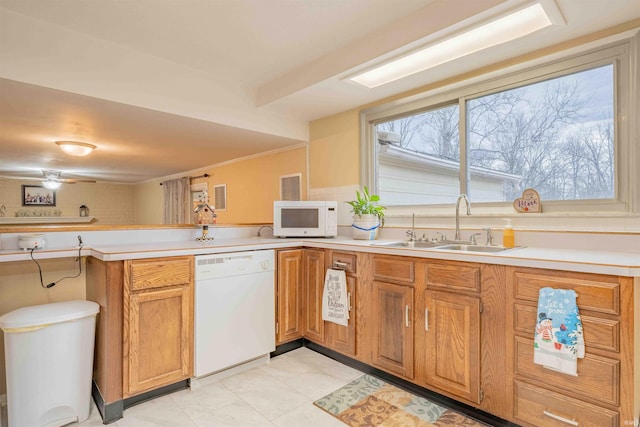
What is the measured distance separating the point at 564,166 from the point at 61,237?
3254 mm

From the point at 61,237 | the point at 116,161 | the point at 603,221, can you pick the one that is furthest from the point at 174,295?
the point at 116,161

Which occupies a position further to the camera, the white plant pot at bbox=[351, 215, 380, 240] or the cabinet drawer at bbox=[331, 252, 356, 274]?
the white plant pot at bbox=[351, 215, 380, 240]

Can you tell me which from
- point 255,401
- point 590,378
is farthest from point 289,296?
point 590,378

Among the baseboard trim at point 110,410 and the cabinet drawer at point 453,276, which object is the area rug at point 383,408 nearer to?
the cabinet drawer at point 453,276

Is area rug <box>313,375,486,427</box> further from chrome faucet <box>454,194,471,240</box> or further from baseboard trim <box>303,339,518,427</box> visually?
chrome faucet <box>454,194,471,240</box>

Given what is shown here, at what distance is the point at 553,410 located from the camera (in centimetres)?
150

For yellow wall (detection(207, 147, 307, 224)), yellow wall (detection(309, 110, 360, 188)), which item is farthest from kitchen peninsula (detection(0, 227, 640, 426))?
yellow wall (detection(207, 147, 307, 224))

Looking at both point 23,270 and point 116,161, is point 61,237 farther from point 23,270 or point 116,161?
point 116,161

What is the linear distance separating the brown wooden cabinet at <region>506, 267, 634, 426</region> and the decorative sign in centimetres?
72

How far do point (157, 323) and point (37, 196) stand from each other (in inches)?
309

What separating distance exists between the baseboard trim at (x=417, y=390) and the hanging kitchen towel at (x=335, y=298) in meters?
0.30

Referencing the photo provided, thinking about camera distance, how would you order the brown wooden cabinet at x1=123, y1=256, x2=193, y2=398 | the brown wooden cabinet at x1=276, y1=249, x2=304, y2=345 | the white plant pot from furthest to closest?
the white plant pot < the brown wooden cabinet at x1=276, y1=249, x2=304, y2=345 < the brown wooden cabinet at x1=123, y1=256, x2=193, y2=398

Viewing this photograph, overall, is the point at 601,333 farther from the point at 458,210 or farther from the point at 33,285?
the point at 33,285

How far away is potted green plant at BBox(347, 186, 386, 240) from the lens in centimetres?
272
